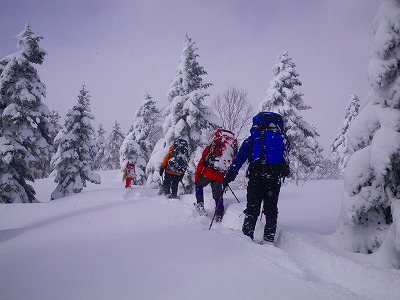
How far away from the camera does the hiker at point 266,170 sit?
4.14 m

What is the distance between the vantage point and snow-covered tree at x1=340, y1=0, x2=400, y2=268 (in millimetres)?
3201

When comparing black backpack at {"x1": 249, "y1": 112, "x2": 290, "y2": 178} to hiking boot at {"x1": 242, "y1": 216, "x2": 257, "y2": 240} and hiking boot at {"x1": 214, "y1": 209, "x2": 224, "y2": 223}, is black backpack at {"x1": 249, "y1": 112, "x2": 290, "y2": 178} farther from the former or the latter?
hiking boot at {"x1": 214, "y1": 209, "x2": 224, "y2": 223}

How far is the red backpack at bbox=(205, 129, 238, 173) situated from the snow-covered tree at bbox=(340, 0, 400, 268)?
9.25 ft

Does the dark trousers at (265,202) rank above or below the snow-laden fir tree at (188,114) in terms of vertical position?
below

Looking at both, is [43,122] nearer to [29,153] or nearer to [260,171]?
[29,153]

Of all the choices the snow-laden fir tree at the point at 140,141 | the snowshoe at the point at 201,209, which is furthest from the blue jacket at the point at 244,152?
the snow-laden fir tree at the point at 140,141

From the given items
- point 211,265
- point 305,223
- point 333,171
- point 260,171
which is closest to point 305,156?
point 305,223

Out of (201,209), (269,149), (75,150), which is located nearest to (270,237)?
(269,149)

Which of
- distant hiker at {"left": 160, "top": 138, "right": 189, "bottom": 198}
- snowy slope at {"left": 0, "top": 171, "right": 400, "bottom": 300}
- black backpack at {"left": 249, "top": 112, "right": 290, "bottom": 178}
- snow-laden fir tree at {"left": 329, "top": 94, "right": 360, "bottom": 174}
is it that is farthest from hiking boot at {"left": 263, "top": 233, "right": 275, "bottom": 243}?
snow-laden fir tree at {"left": 329, "top": 94, "right": 360, "bottom": 174}

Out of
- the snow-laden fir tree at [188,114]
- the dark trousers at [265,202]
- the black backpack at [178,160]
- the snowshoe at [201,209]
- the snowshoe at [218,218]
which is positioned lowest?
the snowshoe at [218,218]

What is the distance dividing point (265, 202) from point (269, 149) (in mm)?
922

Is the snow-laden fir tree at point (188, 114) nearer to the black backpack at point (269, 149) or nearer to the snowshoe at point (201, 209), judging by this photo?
the snowshoe at point (201, 209)

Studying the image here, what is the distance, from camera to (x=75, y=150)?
728 inches

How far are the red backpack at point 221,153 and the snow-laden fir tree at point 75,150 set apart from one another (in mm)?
14884
